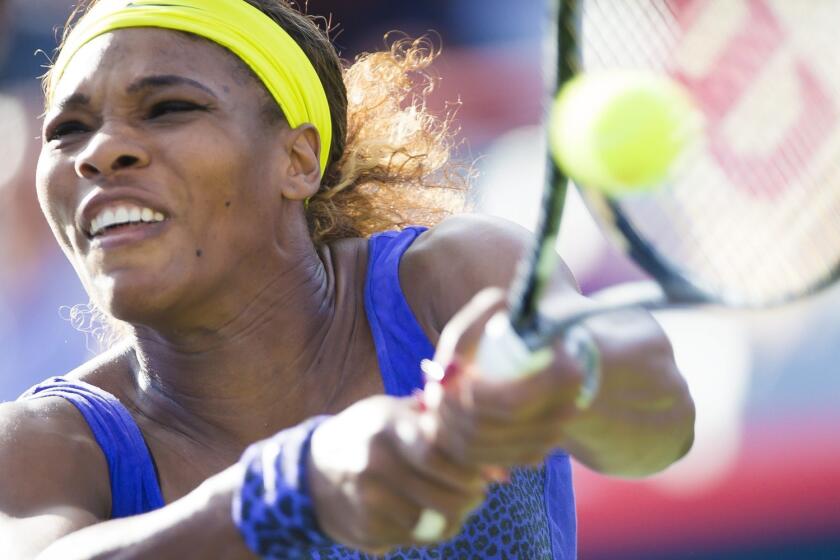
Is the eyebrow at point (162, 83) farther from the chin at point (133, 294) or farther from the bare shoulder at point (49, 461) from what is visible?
the bare shoulder at point (49, 461)

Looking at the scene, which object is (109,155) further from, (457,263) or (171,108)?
(457,263)

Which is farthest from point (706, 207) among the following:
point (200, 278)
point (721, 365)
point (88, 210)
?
point (721, 365)

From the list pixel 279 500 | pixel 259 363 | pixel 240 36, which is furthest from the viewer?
pixel 240 36

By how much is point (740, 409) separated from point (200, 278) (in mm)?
2052

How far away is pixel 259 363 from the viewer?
234 centimetres

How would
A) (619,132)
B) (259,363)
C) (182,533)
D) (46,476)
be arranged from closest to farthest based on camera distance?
1. (619,132)
2. (182,533)
3. (46,476)
4. (259,363)

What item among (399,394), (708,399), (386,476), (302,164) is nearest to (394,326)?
(399,394)

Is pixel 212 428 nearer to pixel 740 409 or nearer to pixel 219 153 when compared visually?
pixel 219 153

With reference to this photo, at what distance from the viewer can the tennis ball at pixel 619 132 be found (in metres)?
1.36

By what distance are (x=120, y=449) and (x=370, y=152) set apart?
866 millimetres

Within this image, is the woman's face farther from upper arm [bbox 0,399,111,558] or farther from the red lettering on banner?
the red lettering on banner

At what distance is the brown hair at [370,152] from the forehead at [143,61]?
128mm

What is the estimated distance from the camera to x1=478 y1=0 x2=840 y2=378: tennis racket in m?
1.41

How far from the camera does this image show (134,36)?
92.7 inches
